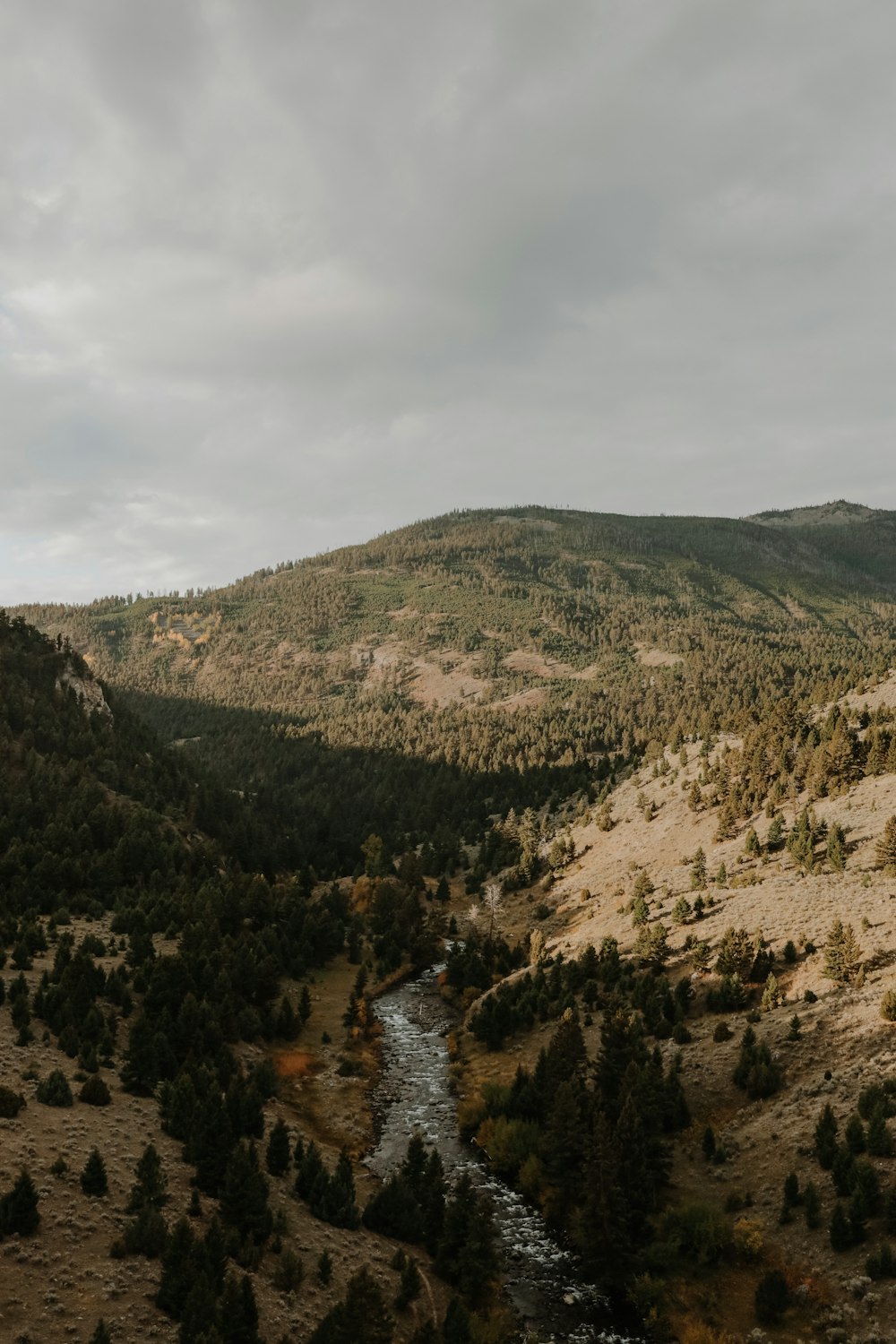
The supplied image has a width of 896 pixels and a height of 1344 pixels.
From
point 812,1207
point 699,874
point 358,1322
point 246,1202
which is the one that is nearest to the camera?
point 358,1322

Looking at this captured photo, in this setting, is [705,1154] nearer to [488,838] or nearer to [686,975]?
[686,975]

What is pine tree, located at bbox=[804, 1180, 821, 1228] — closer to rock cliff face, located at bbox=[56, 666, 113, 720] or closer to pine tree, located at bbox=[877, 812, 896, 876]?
pine tree, located at bbox=[877, 812, 896, 876]

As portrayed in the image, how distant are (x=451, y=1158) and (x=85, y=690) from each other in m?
125

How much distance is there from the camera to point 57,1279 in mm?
29016

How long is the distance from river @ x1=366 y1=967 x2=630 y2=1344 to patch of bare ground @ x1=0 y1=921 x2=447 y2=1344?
3858mm

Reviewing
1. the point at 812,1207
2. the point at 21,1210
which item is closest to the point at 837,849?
the point at 812,1207

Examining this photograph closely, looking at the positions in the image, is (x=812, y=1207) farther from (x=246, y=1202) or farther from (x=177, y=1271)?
(x=177, y=1271)

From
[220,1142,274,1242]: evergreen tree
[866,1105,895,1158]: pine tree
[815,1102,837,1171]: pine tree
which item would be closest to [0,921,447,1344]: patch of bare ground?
[220,1142,274,1242]: evergreen tree

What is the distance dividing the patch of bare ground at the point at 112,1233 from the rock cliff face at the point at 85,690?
331 feet

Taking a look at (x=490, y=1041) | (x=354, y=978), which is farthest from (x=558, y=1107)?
(x=354, y=978)

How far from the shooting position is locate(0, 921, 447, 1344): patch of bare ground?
27969 millimetres

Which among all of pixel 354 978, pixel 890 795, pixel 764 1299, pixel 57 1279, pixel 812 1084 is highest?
pixel 890 795

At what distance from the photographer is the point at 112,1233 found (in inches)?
1305

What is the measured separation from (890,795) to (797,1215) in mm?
56324
